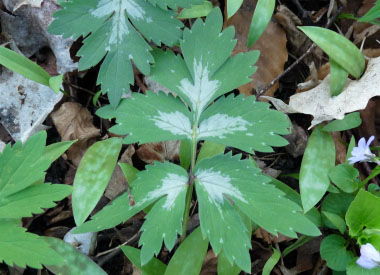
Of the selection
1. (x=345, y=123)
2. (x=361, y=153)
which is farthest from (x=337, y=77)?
(x=361, y=153)

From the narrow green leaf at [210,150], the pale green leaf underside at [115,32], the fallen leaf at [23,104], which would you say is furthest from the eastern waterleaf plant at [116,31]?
the fallen leaf at [23,104]

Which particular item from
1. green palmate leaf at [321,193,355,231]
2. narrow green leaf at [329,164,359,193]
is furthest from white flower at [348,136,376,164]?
green palmate leaf at [321,193,355,231]

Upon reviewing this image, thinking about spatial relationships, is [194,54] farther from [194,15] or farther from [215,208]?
[215,208]

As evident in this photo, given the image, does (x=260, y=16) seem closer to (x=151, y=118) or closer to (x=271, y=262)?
(x=151, y=118)

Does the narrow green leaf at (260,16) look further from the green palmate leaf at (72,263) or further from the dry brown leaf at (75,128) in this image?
the green palmate leaf at (72,263)

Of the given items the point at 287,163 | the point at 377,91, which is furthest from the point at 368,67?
the point at 287,163

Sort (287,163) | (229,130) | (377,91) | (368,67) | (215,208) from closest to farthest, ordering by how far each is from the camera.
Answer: (215,208)
(229,130)
(377,91)
(368,67)
(287,163)
